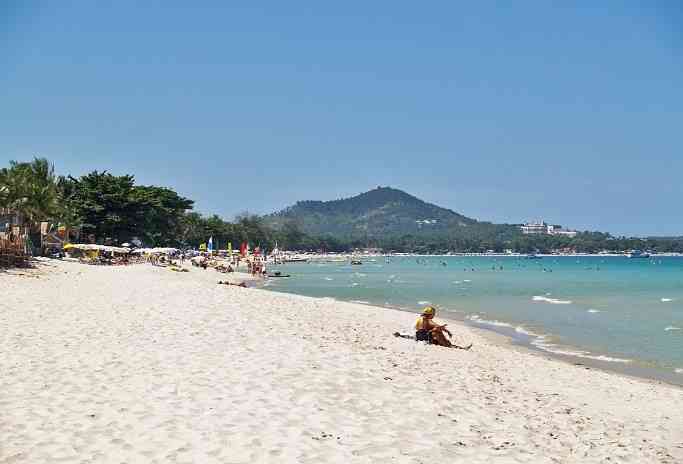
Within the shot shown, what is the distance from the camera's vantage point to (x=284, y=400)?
816 centimetres

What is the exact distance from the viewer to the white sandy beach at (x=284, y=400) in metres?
6.44

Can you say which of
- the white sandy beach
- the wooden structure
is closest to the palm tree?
the wooden structure

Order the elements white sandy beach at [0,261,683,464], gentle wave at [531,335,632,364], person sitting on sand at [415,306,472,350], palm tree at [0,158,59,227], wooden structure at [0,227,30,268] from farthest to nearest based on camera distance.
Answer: palm tree at [0,158,59,227] < wooden structure at [0,227,30,268] < gentle wave at [531,335,632,364] < person sitting on sand at [415,306,472,350] < white sandy beach at [0,261,683,464]

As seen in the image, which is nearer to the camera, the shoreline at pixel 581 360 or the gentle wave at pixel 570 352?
the shoreline at pixel 581 360

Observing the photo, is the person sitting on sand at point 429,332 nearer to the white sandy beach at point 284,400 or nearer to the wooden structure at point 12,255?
the white sandy beach at point 284,400

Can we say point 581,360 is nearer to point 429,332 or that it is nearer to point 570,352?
point 570,352

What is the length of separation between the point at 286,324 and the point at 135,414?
878 centimetres

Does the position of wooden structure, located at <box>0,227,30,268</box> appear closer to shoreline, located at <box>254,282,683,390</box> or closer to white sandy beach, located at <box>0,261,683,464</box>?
white sandy beach, located at <box>0,261,683,464</box>

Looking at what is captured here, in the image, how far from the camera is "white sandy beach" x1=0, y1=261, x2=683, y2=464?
254 inches

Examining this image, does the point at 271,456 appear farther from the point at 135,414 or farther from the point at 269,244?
the point at 269,244

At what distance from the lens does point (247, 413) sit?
7473mm

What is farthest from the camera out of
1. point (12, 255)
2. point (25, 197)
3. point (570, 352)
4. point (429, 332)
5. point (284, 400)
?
point (25, 197)

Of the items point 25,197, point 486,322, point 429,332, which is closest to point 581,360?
point 429,332

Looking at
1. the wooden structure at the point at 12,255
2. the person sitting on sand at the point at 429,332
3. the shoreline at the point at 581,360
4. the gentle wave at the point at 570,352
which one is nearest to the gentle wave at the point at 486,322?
Result: the shoreline at the point at 581,360
